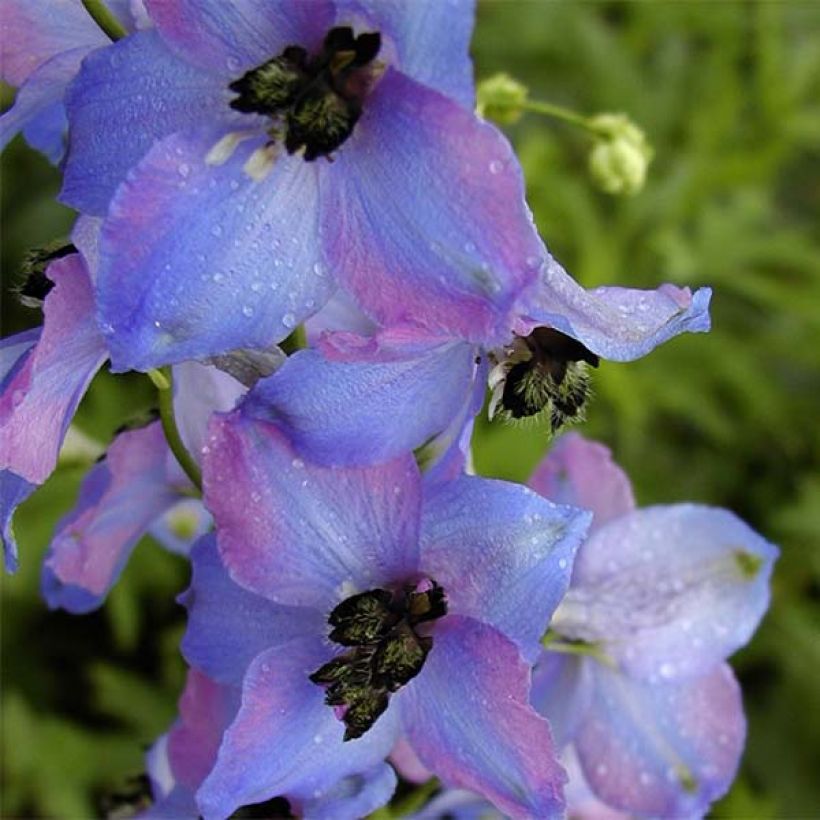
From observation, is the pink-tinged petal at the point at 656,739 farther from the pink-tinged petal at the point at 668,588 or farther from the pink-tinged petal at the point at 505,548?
the pink-tinged petal at the point at 505,548

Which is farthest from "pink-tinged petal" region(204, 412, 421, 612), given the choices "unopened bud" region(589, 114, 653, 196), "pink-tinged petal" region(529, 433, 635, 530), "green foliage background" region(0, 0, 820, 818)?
"green foliage background" region(0, 0, 820, 818)

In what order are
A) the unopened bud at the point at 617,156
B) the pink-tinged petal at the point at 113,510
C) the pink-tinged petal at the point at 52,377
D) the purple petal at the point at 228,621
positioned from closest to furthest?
the pink-tinged petal at the point at 52,377 < the purple petal at the point at 228,621 < the pink-tinged petal at the point at 113,510 < the unopened bud at the point at 617,156

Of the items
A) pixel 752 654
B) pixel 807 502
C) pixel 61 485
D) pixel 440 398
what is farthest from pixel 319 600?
pixel 752 654

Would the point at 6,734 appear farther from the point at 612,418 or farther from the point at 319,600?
the point at 319,600

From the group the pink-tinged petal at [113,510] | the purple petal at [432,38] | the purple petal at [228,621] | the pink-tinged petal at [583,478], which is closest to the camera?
the purple petal at [432,38]

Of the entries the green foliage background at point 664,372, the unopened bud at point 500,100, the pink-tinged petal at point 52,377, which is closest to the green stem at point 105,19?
the pink-tinged petal at point 52,377

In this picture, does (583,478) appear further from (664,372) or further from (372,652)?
(664,372)

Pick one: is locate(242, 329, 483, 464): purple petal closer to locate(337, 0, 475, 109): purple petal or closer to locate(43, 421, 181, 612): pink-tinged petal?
locate(337, 0, 475, 109): purple petal
